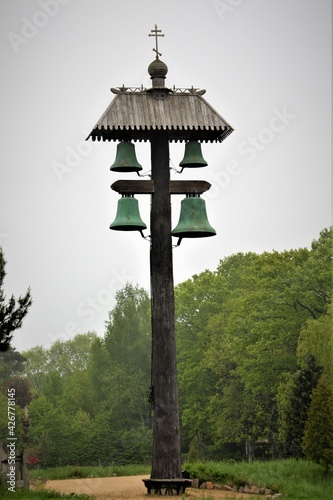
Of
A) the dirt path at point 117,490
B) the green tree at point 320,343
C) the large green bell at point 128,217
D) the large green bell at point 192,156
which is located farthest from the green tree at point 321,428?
the large green bell at point 128,217

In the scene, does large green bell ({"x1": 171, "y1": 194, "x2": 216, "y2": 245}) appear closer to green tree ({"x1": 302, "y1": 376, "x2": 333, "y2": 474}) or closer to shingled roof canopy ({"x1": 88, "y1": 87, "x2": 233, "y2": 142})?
shingled roof canopy ({"x1": 88, "y1": 87, "x2": 233, "y2": 142})

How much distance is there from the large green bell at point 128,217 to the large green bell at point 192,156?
1806 mm

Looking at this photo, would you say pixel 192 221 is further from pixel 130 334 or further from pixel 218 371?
pixel 130 334

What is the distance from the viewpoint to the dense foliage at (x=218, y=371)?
4144 cm

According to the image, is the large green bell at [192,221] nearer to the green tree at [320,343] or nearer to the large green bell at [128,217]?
the large green bell at [128,217]

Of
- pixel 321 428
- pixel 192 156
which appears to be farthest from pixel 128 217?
pixel 321 428

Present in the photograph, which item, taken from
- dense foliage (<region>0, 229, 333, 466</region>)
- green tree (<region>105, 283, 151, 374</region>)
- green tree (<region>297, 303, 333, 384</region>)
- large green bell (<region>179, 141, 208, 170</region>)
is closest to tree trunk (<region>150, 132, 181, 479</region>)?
large green bell (<region>179, 141, 208, 170</region>)

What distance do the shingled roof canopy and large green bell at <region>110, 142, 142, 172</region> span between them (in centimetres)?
21

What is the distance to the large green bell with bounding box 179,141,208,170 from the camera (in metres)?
23.3

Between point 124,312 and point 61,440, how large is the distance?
12.1m

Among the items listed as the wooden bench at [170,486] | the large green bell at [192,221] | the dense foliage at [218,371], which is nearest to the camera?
the wooden bench at [170,486]

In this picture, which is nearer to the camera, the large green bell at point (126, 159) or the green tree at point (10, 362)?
the large green bell at point (126, 159)

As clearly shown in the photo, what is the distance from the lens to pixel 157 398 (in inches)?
848

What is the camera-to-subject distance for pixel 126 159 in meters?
22.8
